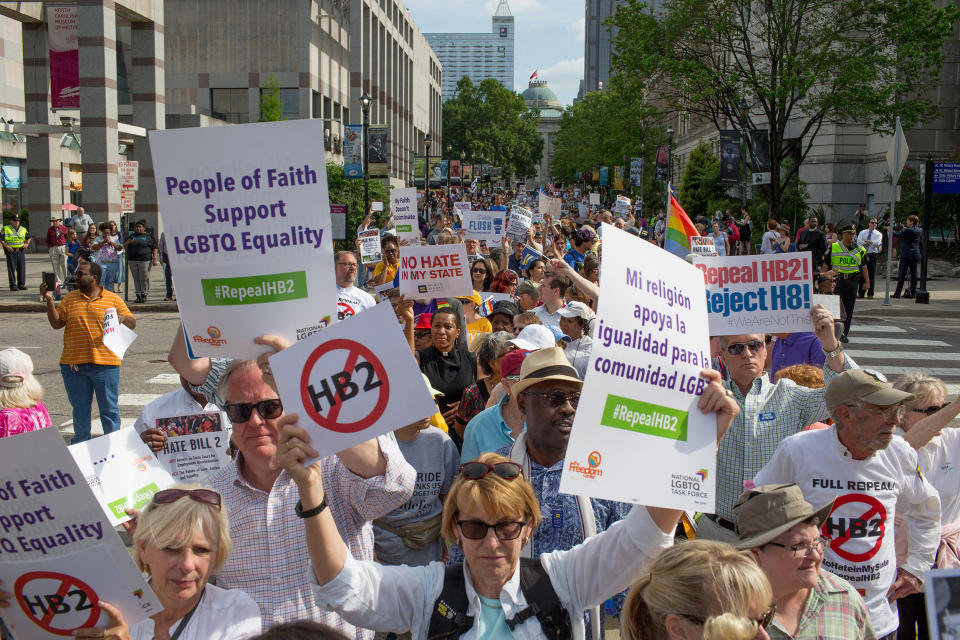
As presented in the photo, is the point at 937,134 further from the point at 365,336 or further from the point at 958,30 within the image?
the point at 365,336

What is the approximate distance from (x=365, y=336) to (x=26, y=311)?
19.4m

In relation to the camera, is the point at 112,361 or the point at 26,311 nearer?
the point at 112,361

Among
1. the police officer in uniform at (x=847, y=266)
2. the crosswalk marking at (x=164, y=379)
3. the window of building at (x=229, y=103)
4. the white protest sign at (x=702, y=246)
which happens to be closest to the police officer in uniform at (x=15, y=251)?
the crosswalk marking at (x=164, y=379)

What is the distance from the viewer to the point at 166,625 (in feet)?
9.94

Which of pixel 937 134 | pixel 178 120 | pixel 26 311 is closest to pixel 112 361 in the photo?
pixel 26 311

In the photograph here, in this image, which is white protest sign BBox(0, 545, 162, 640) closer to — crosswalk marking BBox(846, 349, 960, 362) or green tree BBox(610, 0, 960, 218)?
crosswalk marking BBox(846, 349, 960, 362)

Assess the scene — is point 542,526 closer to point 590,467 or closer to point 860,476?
point 590,467

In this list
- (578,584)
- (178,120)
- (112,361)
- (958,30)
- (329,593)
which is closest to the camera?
(329,593)

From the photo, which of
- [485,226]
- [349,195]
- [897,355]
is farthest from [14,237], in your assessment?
[897,355]

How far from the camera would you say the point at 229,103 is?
5216 cm

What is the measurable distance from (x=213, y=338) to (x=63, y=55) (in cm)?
3120

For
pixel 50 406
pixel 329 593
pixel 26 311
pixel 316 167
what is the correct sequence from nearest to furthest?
pixel 329 593 < pixel 316 167 < pixel 50 406 < pixel 26 311

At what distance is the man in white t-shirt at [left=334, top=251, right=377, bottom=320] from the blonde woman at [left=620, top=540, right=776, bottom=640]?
4824 millimetres

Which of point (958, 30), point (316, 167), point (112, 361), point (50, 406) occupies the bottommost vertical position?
point (50, 406)
